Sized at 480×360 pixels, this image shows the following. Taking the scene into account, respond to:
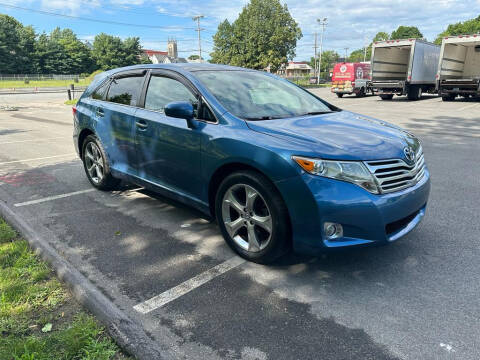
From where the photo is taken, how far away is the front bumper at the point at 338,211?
2.64 meters

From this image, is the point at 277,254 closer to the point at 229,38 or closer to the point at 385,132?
the point at 385,132

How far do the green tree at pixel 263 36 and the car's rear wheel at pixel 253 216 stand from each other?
56.6m

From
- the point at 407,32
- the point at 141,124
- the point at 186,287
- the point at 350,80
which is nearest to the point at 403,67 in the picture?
the point at 350,80

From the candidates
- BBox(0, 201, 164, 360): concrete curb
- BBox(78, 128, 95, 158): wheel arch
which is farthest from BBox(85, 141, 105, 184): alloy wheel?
BBox(0, 201, 164, 360): concrete curb

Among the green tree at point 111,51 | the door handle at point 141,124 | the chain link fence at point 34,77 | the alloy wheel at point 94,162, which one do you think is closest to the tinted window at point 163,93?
the door handle at point 141,124

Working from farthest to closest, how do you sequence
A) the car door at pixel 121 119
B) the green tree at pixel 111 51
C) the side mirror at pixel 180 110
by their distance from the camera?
the green tree at pixel 111 51, the car door at pixel 121 119, the side mirror at pixel 180 110

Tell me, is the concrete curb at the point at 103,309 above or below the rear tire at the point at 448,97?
below

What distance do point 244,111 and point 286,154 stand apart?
0.85 metres

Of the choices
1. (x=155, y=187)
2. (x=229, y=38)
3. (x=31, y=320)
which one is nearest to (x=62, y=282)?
(x=31, y=320)

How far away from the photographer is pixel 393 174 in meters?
2.86

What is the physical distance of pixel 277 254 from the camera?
3.01 m

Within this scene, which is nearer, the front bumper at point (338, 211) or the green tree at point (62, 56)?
the front bumper at point (338, 211)

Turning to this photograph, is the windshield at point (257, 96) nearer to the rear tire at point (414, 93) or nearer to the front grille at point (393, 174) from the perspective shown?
the front grille at point (393, 174)

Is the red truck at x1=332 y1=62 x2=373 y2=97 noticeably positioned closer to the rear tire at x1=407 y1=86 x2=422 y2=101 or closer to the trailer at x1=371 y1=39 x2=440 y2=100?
the trailer at x1=371 y1=39 x2=440 y2=100
